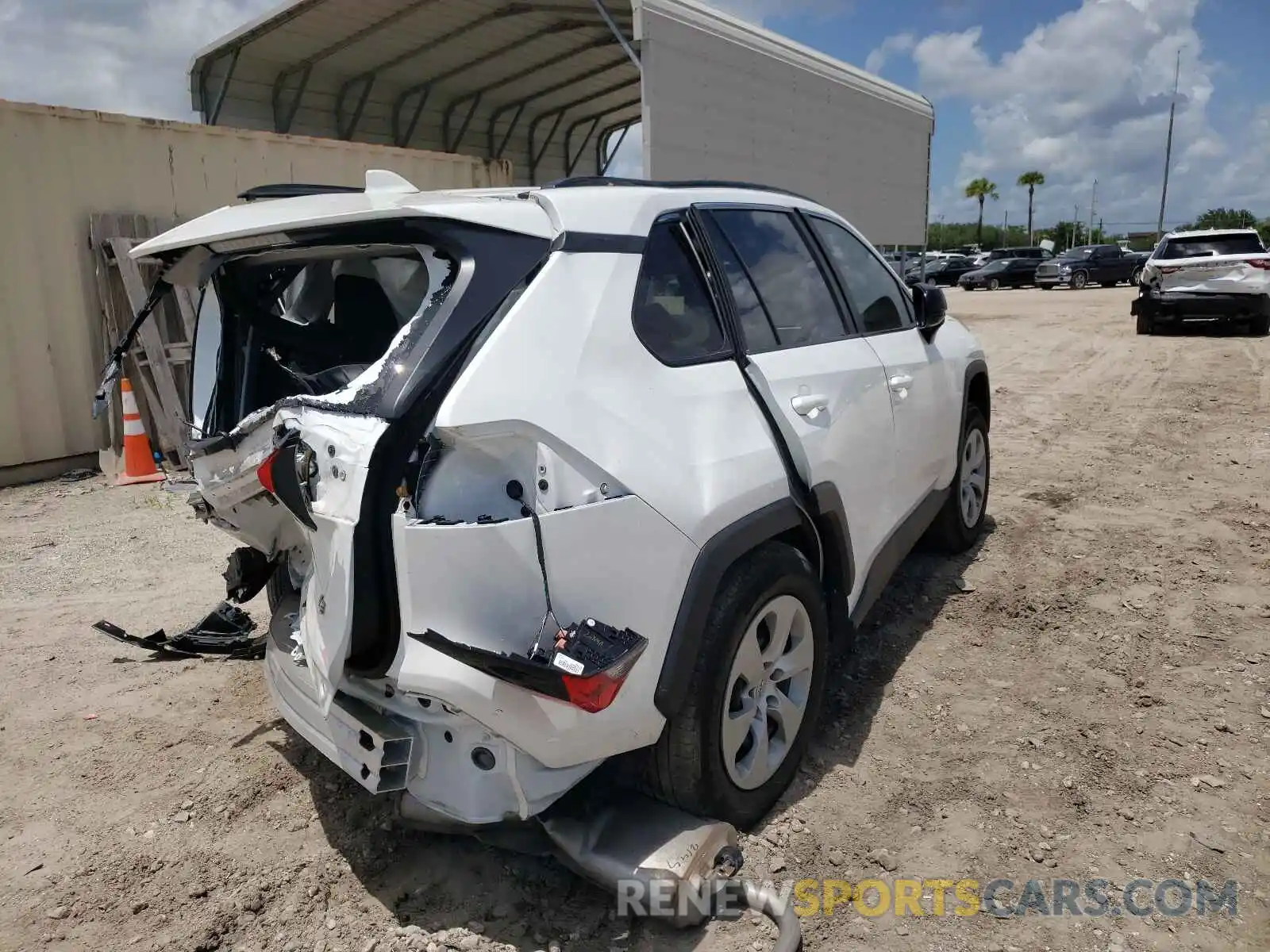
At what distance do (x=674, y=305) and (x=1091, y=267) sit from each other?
32.7 metres

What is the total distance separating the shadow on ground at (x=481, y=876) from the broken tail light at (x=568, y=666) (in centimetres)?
75

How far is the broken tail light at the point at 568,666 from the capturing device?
6.57 ft

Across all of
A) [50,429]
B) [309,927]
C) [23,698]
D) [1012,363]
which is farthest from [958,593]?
[1012,363]

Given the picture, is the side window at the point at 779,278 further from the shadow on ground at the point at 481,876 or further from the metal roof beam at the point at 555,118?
the metal roof beam at the point at 555,118

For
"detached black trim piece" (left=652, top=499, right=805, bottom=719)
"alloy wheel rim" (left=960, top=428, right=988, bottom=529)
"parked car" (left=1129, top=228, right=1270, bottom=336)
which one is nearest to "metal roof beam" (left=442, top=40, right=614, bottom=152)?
"alloy wheel rim" (left=960, top=428, right=988, bottom=529)

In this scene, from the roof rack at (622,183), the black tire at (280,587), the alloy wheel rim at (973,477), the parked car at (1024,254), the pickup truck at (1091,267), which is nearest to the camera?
the roof rack at (622,183)

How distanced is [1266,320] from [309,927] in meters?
16.5

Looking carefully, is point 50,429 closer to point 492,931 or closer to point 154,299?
point 154,299

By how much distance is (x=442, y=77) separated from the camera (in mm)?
13727

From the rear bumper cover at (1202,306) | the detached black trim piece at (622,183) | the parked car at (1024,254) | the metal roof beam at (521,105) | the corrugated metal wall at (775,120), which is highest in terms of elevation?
the metal roof beam at (521,105)

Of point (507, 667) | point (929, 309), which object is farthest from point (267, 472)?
point (929, 309)

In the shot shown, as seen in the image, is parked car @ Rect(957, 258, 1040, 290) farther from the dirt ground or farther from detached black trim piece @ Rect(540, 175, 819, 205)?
detached black trim piece @ Rect(540, 175, 819, 205)

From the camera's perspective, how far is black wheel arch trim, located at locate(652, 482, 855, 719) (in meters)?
2.33

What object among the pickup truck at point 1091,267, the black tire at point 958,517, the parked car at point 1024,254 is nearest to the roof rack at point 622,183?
the black tire at point 958,517
